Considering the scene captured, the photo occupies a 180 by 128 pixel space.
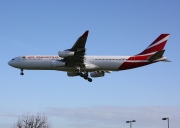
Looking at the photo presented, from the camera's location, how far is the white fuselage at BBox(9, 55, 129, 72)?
326 feet

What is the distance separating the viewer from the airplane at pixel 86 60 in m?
96.8

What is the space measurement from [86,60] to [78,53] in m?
3.66

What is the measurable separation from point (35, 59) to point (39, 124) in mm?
33438

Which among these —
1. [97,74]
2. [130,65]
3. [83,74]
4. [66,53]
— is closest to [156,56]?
[130,65]

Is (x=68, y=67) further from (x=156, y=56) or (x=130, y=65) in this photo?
(x=156, y=56)

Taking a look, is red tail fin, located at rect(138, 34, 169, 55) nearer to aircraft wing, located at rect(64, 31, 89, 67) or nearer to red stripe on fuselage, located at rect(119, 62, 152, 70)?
red stripe on fuselage, located at rect(119, 62, 152, 70)

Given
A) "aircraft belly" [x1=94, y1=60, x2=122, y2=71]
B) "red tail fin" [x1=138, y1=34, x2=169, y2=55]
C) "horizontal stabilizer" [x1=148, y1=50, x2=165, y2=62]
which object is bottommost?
"aircraft belly" [x1=94, y1=60, x2=122, y2=71]

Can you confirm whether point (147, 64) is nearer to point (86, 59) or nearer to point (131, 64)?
point (131, 64)

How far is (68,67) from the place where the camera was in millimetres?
101500

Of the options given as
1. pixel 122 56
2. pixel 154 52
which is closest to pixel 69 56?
pixel 122 56

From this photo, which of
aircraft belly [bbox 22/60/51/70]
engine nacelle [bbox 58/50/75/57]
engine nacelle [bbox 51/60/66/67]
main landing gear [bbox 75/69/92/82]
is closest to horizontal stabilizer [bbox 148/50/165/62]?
main landing gear [bbox 75/69/92/82]

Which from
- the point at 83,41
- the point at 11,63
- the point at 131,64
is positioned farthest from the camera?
the point at 11,63

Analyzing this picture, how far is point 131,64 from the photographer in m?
99.7

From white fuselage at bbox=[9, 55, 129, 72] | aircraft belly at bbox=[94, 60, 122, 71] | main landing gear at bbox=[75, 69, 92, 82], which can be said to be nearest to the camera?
aircraft belly at bbox=[94, 60, 122, 71]
